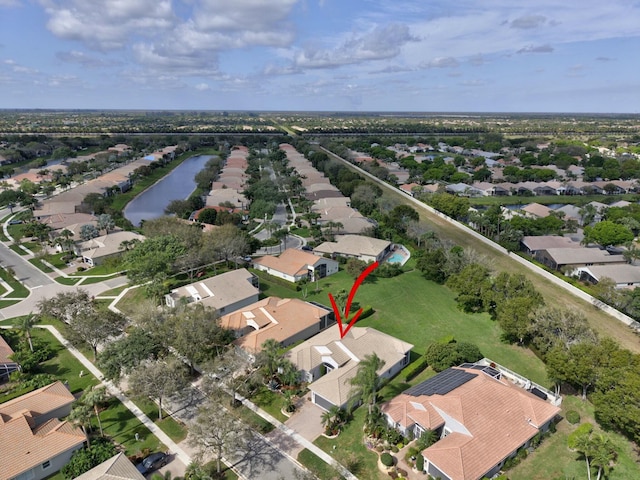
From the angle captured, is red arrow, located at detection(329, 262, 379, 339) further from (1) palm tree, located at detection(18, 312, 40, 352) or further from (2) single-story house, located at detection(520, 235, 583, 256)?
(1) palm tree, located at detection(18, 312, 40, 352)

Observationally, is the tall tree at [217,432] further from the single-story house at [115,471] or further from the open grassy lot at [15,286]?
the open grassy lot at [15,286]

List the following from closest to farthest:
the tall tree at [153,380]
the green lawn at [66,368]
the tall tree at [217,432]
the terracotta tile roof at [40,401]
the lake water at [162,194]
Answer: the tall tree at [217,432] → the tall tree at [153,380] → the terracotta tile roof at [40,401] → the green lawn at [66,368] → the lake water at [162,194]

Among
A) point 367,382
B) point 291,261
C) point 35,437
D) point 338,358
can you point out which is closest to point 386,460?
point 367,382

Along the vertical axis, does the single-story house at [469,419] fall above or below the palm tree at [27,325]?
below

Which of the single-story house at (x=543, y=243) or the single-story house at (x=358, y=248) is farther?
the single-story house at (x=543, y=243)

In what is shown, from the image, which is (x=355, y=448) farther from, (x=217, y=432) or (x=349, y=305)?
(x=349, y=305)

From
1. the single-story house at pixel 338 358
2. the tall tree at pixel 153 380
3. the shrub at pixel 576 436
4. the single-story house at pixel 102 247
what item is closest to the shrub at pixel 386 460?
the single-story house at pixel 338 358

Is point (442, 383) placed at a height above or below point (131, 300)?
above

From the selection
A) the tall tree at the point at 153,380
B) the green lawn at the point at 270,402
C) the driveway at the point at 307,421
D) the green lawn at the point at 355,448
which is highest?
the tall tree at the point at 153,380
